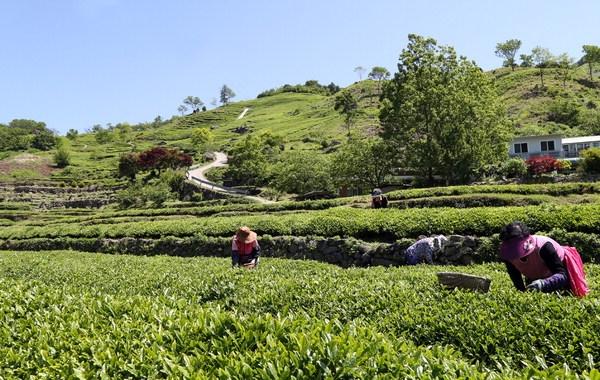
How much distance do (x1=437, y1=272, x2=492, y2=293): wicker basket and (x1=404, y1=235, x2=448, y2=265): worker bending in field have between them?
780cm

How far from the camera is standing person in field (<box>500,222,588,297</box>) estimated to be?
239 inches

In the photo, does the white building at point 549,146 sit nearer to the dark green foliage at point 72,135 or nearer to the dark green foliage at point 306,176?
the dark green foliage at point 306,176

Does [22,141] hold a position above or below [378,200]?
above

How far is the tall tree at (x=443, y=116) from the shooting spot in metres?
34.3

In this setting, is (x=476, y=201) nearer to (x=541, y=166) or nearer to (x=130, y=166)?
(x=541, y=166)

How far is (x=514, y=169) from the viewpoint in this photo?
3638 centimetres

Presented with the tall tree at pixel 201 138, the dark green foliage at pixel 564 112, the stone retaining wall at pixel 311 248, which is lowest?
the stone retaining wall at pixel 311 248

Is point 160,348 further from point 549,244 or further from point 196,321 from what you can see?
point 549,244

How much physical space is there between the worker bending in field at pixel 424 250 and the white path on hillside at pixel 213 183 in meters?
32.4

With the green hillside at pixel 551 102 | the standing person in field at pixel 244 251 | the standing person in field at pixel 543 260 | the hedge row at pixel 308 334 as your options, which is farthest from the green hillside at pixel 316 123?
the hedge row at pixel 308 334

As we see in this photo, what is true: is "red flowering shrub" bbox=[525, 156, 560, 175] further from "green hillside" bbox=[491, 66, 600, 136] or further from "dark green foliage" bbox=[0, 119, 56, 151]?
"dark green foliage" bbox=[0, 119, 56, 151]

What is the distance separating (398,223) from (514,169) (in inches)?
900

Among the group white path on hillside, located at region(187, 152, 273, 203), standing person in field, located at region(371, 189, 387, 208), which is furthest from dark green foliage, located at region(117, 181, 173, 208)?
standing person in field, located at region(371, 189, 387, 208)

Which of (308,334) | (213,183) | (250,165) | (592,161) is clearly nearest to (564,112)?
(592,161)
